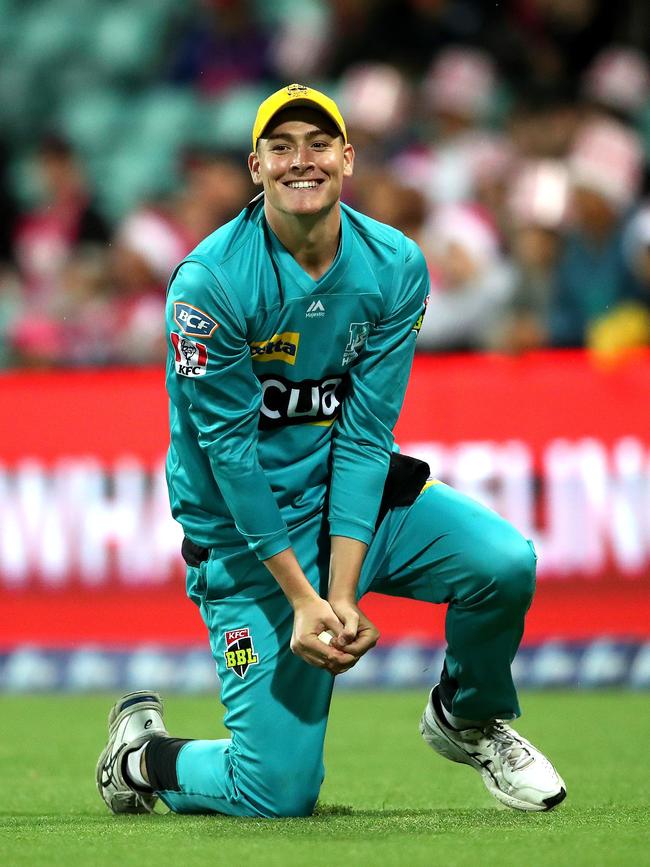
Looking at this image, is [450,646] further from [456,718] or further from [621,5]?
[621,5]

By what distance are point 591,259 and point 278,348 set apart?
12.5ft

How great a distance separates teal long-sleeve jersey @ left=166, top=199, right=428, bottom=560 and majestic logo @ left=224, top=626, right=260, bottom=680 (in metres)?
0.25

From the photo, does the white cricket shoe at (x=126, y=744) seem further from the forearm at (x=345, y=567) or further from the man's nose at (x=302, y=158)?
the man's nose at (x=302, y=158)

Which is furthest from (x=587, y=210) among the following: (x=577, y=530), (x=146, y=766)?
(x=146, y=766)

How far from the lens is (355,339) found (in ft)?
14.2

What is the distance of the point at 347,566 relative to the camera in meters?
4.25

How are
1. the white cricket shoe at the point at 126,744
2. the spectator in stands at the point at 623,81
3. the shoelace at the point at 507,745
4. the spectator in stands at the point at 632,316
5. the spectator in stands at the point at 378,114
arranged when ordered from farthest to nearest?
the spectator in stands at the point at 623,81 → the spectator in stands at the point at 378,114 → the spectator in stands at the point at 632,316 → the white cricket shoe at the point at 126,744 → the shoelace at the point at 507,745

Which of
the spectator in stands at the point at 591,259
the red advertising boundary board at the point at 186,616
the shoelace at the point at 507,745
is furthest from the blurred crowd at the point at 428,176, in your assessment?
the shoelace at the point at 507,745

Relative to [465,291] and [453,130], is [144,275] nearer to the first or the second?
[453,130]

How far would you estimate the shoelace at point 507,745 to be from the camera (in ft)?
14.1

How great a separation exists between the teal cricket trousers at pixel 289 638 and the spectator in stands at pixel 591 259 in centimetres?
337

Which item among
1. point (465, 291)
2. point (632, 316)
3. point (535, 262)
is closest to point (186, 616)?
point (465, 291)

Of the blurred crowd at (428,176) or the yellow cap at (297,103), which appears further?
the blurred crowd at (428,176)

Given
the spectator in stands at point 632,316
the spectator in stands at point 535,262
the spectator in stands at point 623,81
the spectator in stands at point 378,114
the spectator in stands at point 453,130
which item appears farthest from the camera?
the spectator in stands at point 623,81
